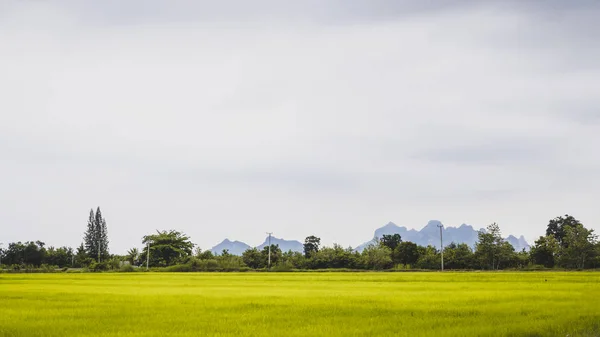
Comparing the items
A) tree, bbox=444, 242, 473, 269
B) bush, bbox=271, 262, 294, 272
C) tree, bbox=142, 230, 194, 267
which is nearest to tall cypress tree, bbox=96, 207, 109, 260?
tree, bbox=142, 230, 194, 267

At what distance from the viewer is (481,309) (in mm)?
16625

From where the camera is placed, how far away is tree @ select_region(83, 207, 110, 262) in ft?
356

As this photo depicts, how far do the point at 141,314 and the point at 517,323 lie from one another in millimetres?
10194

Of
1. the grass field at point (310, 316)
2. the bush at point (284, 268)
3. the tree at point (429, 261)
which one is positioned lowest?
the bush at point (284, 268)

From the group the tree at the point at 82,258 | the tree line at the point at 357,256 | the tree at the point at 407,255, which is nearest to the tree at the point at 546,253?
the tree line at the point at 357,256

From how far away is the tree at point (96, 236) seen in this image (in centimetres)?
10838

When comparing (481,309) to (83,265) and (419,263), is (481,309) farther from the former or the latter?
(83,265)

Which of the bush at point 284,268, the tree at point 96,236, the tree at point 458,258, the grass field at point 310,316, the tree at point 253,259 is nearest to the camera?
the grass field at point 310,316

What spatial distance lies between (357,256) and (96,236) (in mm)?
58763

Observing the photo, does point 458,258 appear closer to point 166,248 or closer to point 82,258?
point 166,248

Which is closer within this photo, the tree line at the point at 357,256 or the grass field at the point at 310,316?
the grass field at the point at 310,316

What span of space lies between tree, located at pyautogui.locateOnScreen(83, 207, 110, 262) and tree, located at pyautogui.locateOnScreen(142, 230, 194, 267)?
23766 millimetres

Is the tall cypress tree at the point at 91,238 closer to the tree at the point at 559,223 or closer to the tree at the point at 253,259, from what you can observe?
the tree at the point at 253,259

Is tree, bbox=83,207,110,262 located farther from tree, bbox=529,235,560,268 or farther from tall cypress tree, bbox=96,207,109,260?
tree, bbox=529,235,560,268
